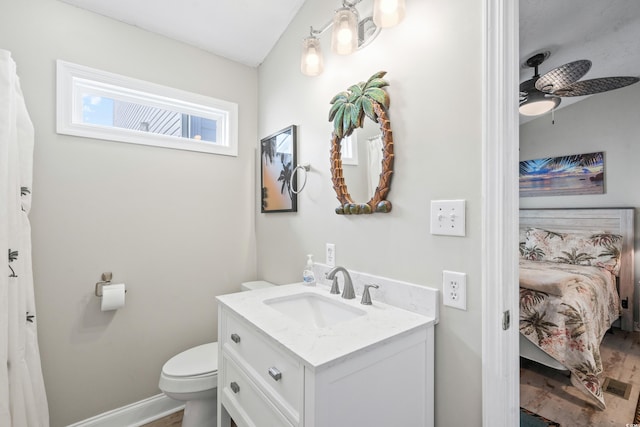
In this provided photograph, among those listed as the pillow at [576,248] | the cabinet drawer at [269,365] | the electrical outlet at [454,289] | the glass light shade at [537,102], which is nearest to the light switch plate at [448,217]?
the electrical outlet at [454,289]

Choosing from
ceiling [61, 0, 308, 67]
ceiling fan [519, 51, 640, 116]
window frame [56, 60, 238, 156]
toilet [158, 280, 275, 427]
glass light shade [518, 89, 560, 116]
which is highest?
ceiling [61, 0, 308, 67]

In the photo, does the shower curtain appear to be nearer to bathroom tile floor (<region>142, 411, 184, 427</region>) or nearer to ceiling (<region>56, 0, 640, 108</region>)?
bathroom tile floor (<region>142, 411, 184, 427</region>)

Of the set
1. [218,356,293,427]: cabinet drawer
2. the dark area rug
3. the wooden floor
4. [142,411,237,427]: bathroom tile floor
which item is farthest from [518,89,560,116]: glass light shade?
[142,411,237,427]: bathroom tile floor

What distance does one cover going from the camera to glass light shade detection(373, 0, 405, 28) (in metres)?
1.11

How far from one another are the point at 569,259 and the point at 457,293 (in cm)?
332

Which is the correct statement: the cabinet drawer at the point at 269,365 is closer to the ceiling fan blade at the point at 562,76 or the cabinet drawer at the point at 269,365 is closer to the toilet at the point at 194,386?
the toilet at the point at 194,386

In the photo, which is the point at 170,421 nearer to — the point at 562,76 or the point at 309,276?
the point at 309,276

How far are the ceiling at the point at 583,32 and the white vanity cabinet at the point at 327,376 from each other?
86.0 inches

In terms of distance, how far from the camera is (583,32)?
2160mm

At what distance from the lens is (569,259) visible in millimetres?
3312

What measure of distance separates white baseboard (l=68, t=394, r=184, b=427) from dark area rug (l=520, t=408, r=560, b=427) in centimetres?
210

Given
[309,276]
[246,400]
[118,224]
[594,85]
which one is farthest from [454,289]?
[594,85]

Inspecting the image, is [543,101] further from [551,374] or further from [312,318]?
[312,318]

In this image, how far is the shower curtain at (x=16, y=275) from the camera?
48.9 inches
